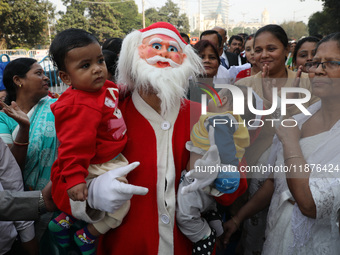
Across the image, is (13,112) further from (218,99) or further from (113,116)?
(218,99)

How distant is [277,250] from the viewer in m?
1.75

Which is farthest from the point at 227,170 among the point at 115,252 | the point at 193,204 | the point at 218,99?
the point at 115,252

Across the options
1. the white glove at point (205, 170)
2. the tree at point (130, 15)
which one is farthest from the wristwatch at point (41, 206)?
the tree at point (130, 15)

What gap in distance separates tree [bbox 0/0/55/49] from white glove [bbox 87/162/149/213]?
26.7 m

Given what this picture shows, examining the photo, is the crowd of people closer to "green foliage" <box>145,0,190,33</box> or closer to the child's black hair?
the child's black hair

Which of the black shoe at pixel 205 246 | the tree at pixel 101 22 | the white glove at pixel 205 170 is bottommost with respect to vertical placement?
the black shoe at pixel 205 246

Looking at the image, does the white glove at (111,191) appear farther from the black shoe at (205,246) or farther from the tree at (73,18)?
the tree at (73,18)

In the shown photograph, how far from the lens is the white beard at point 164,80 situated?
161cm

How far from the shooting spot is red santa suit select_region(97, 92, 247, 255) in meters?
1.59

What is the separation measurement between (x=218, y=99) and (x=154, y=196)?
2.11 ft

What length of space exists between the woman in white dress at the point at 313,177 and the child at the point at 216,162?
0.34m

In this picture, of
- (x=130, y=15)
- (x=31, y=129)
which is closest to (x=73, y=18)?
(x=130, y=15)

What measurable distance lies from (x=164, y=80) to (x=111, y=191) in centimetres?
65

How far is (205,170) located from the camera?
139 centimetres
